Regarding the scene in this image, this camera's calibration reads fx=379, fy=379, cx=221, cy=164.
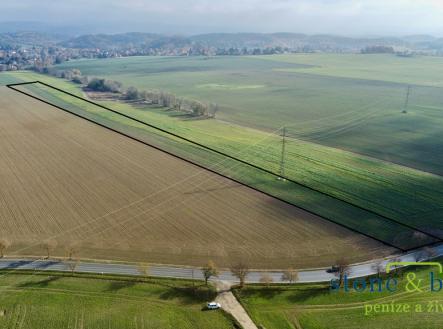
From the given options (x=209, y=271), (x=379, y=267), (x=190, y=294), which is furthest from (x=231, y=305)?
(x=379, y=267)

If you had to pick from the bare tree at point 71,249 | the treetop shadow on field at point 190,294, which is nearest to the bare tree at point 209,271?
the treetop shadow on field at point 190,294

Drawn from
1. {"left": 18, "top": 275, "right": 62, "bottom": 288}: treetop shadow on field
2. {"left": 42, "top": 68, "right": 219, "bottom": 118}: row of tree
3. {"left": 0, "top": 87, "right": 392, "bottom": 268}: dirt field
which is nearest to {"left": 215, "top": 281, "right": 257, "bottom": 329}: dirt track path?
{"left": 0, "top": 87, "right": 392, "bottom": 268}: dirt field

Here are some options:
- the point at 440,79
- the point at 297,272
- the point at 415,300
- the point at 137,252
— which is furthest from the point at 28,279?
the point at 440,79

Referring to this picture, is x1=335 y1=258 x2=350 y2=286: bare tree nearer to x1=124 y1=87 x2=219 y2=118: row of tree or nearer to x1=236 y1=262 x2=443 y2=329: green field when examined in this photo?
x1=236 y1=262 x2=443 y2=329: green field

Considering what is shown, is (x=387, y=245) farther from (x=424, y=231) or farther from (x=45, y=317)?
(x=45, y=317)

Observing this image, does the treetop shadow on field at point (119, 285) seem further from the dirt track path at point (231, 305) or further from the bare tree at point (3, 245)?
the bare tree at point (3, 245)

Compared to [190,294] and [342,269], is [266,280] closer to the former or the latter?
[342,269]
